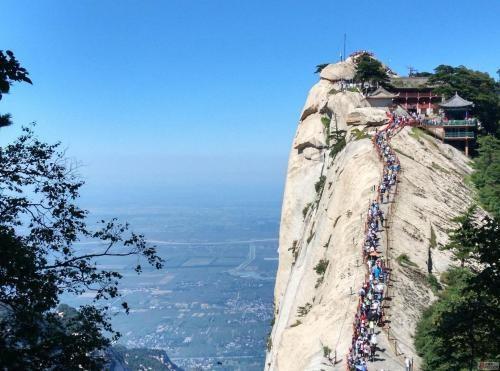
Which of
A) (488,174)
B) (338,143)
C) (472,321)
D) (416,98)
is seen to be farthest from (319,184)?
(472,321)

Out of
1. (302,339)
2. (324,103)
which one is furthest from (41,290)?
(324,103)

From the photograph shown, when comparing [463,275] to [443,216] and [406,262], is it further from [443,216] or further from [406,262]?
[443,216]

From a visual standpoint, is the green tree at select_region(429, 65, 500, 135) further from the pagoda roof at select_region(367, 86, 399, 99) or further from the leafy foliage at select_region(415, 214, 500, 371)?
the leafy foliage at select_region(415, 214, 500, 371)

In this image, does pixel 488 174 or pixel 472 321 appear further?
pixel 488 174

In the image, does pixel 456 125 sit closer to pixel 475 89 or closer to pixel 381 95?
pixel 381 95

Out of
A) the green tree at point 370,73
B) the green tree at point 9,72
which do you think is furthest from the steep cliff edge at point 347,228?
the green tree at point 9,72

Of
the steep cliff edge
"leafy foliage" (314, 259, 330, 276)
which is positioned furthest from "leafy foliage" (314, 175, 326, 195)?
"leafy foliage" (314, 259, 330, 276)
